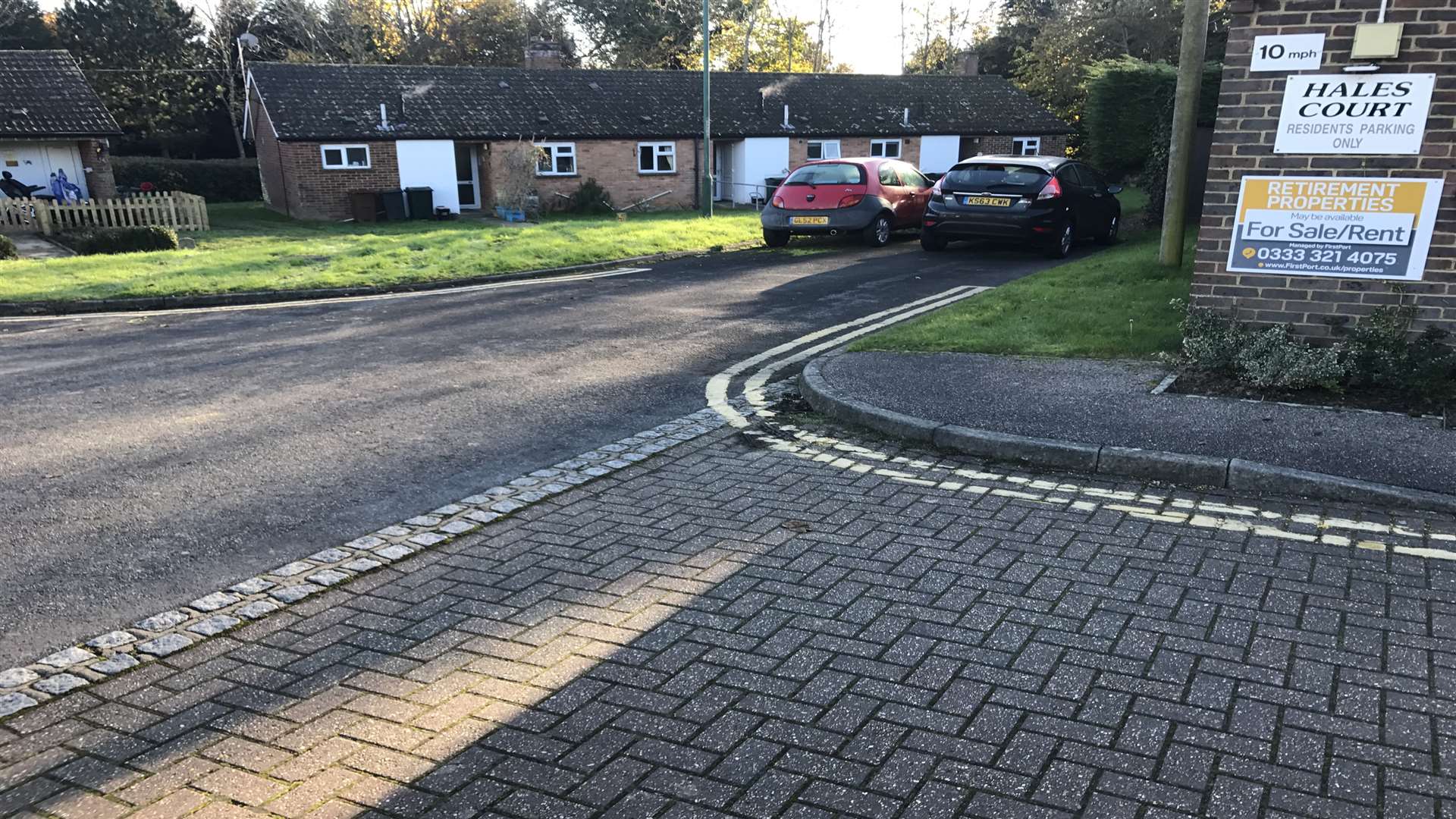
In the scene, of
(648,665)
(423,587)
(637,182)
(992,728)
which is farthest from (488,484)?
(637,182)

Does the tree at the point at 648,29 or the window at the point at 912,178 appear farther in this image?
the tree at the point at 648,29

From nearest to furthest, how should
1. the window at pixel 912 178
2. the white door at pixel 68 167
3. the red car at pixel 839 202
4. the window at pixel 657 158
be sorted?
1. the red car at pixel 839 202
2. the window at pixel 912 178
3. the white door at pixel 68 167
4. the window at pixel 657 158

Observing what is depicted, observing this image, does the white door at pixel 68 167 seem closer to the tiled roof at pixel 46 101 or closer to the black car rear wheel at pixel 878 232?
the tiled roof at pixel 46 101

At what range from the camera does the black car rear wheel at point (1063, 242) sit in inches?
621

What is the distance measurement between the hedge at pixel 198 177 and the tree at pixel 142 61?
5168 mm

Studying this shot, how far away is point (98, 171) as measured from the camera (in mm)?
29375

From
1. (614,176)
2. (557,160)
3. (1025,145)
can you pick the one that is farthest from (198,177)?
(1025,145)

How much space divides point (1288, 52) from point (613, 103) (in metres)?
31.0

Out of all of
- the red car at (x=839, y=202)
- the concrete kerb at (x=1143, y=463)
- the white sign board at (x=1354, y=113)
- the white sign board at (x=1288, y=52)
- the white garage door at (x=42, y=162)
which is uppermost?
the white sign board at (x=1288, y=52)

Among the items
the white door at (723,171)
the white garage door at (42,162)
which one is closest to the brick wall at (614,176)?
the white door at (723,171)

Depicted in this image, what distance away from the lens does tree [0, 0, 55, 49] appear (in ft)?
148

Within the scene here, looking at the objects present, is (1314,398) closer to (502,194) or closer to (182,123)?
(502,194)

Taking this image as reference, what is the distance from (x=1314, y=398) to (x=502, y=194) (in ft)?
86.1

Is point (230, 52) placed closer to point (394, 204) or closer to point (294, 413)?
point (394, 204)
